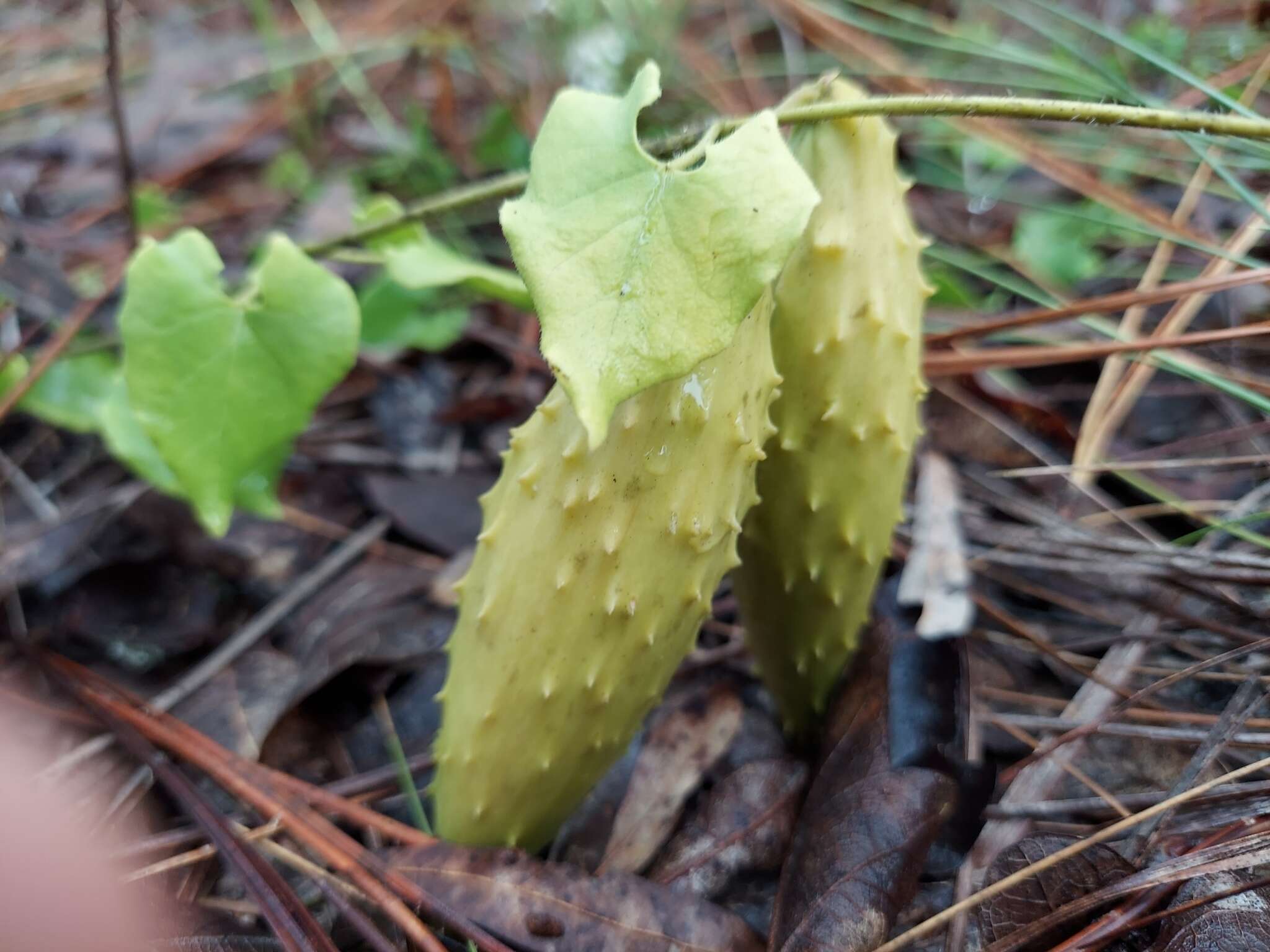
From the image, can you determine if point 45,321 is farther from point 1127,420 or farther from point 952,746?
point 1127,420

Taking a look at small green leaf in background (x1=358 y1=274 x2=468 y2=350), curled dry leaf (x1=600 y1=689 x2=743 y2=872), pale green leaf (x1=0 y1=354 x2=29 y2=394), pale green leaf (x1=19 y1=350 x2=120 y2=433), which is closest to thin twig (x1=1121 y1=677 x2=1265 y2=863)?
curled dry leaf (x1=600 y1=689 x2=743 y2=872)

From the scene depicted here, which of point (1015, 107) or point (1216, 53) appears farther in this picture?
point (1216, 53)

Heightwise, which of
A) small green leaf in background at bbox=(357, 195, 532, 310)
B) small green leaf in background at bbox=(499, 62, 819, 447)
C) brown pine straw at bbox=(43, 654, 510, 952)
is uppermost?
small green leaf in background at bbox=(499, 62, 819, 447)

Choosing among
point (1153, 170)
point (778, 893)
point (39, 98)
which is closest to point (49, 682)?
point (778, 893)

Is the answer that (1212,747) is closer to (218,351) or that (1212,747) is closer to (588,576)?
(588,576)

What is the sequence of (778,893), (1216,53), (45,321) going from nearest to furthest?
1. (778,893)
2. (45,321)
3. (1216,53)

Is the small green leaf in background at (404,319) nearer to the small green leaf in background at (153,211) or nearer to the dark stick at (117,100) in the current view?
the dark stick at (117,100)

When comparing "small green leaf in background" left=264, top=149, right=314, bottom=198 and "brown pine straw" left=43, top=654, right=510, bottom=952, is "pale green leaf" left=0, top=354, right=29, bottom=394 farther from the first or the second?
"small green leaf in background" left=264, top=149, right=314, bottom=198
